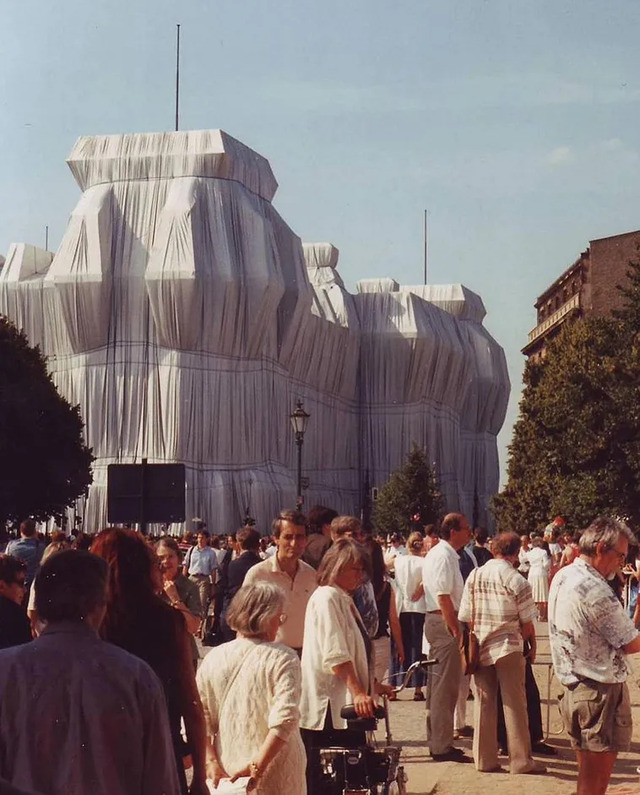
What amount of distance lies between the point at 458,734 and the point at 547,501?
4639 cm

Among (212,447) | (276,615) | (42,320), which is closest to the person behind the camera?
(276,615)

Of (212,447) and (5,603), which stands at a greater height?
(212,447)

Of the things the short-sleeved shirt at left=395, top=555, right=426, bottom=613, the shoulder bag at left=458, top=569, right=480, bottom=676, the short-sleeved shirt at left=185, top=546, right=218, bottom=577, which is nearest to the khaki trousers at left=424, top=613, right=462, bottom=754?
the shoulder bag at left=458, top=569, right=480, bottom=676

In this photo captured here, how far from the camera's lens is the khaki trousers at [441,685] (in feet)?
37.7

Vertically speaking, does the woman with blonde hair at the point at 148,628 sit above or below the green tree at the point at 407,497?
below

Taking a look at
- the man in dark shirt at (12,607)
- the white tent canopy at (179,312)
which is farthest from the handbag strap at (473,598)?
the white tent canopy at (179,312)

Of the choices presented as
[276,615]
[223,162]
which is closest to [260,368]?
[223,162]

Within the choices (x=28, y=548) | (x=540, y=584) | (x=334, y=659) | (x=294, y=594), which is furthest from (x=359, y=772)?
(x=540, y=584)

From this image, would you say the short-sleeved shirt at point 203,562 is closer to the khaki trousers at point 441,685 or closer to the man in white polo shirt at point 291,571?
the khaki trousers at point 441,685

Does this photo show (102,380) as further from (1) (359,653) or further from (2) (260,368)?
(1) (359,653)

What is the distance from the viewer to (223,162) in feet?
194

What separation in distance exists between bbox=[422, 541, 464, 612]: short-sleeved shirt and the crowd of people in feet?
0.04

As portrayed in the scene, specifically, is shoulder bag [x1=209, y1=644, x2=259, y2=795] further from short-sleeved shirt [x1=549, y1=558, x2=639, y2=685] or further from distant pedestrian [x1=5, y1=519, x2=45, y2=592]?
distant pedestrian [x1=5, y1=519, x2=45, y2=592]

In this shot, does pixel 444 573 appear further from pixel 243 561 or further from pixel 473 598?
pixel 243 561
